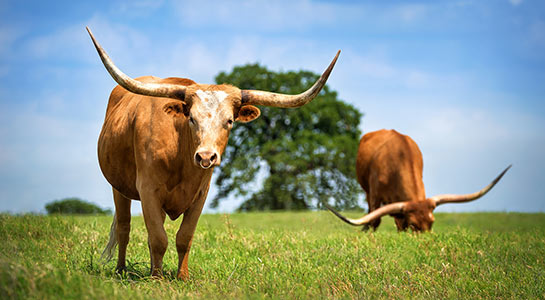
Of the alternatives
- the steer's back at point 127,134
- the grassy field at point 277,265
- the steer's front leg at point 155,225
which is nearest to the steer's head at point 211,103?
the steer's back at point 127,134

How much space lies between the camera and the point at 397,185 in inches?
449

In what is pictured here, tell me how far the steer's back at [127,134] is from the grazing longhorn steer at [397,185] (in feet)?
15.4

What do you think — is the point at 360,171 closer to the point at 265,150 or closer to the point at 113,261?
the point at 113,261

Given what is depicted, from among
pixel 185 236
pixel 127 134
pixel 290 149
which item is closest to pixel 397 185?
pixel 185 236

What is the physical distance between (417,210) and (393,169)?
1.34m

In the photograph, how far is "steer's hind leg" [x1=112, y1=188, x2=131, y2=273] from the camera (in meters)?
6.55

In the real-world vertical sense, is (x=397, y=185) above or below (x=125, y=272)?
above

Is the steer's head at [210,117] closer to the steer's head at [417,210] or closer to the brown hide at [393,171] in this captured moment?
the steer's head at [417,210]

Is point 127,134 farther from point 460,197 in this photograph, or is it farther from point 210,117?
point 460,197

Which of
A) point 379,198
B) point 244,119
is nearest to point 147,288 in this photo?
point 244,119

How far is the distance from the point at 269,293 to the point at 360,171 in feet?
29.3

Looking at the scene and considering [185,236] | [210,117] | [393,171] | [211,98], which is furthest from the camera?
[393,171]

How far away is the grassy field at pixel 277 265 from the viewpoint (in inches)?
164

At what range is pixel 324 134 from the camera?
25.3m
